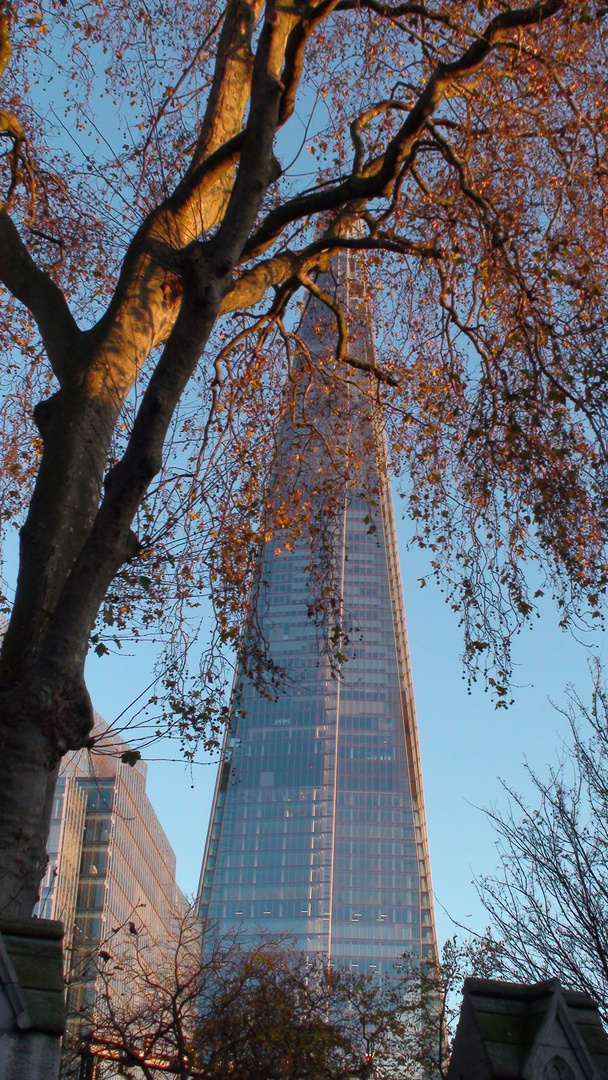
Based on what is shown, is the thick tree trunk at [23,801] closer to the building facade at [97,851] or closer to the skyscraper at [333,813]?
the building facade at [97,851]

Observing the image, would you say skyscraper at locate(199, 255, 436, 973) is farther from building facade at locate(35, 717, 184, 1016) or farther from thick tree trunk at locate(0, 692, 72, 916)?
thick tree trunk at locate(0, 692, 72, 916)

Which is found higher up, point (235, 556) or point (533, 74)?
point (533, 74)

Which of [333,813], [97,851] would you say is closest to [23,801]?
[97,851]

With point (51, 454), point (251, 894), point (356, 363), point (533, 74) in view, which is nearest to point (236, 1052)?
point (356, 363)

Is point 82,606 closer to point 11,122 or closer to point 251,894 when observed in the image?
point 11,122

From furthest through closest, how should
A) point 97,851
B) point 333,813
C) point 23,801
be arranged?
point 333,813 → point 97,851 → point 23,801

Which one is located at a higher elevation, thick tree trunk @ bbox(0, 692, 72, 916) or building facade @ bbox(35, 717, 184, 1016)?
building facade @ bbox(35, 717, 184, 1016)

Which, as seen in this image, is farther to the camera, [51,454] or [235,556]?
[235,556]

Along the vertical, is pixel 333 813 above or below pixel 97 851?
above

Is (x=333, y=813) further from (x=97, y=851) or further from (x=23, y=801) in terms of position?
(x=23, y=801)

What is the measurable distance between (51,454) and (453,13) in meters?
6.87

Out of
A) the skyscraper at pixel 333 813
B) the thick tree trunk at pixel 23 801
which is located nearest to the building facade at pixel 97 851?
the skyscraper at pixel 333 813

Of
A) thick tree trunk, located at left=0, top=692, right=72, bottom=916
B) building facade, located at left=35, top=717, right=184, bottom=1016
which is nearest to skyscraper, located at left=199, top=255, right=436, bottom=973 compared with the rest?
building facade, located at left=35, top=717, right=184, bottom=1016

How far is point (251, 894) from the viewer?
6348 inches
